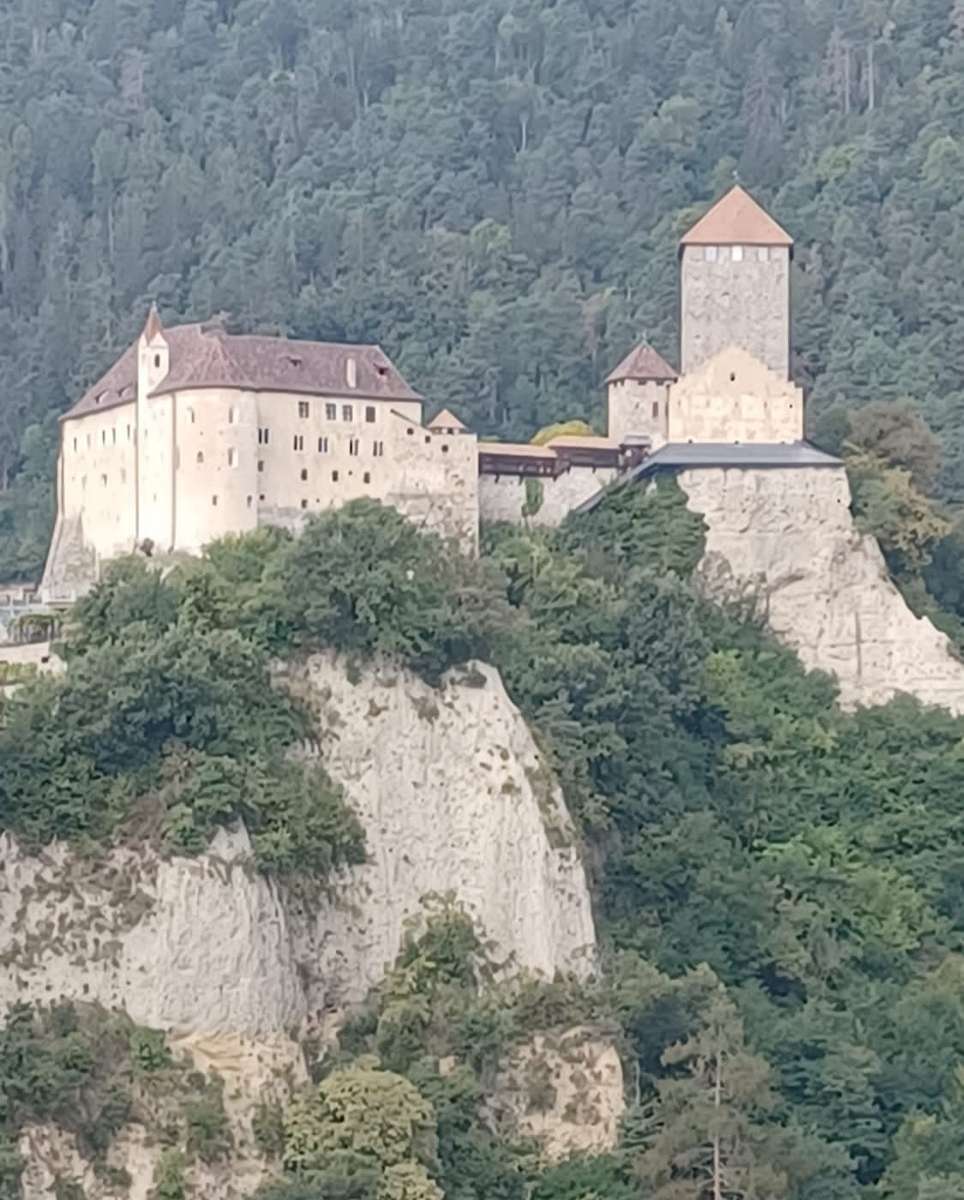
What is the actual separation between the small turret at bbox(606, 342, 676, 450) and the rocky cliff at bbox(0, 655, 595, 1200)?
8012 mm

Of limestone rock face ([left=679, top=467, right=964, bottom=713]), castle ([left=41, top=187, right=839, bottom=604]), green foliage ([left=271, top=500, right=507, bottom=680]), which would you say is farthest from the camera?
limestone rock face ([left=679, top=467, right=964, bottom=713])

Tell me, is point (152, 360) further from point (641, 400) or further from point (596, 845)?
point (596, 845)

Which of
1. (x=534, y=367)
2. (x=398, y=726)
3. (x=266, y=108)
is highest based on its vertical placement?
(x=266, y=108)

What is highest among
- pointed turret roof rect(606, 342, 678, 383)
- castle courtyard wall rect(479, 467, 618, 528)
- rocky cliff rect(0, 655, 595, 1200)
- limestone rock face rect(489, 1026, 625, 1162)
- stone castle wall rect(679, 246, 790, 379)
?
stone castle wall rect(679, 246, 790, 379)

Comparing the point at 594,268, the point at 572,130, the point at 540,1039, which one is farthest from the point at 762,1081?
the point at 572,130

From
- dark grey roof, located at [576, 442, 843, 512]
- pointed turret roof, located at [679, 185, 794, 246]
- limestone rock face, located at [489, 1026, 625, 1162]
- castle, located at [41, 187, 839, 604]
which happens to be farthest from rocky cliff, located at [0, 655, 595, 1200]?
pointed turret roof, located at [679, 185, 794, 246]

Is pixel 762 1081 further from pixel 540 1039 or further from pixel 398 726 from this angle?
pixel 398 726

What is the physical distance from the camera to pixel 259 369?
77625 millimetres

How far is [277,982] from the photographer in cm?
7100

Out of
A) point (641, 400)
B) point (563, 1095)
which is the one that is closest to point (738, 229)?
point (641, 400)

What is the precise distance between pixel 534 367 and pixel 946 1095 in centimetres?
3190

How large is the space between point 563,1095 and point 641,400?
14.6 metres

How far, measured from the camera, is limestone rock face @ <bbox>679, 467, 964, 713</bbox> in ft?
263

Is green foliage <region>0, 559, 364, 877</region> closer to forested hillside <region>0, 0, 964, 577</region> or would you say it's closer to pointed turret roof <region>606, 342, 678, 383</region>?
pointed turret roof <region>606, 342, 678, 383</region>
